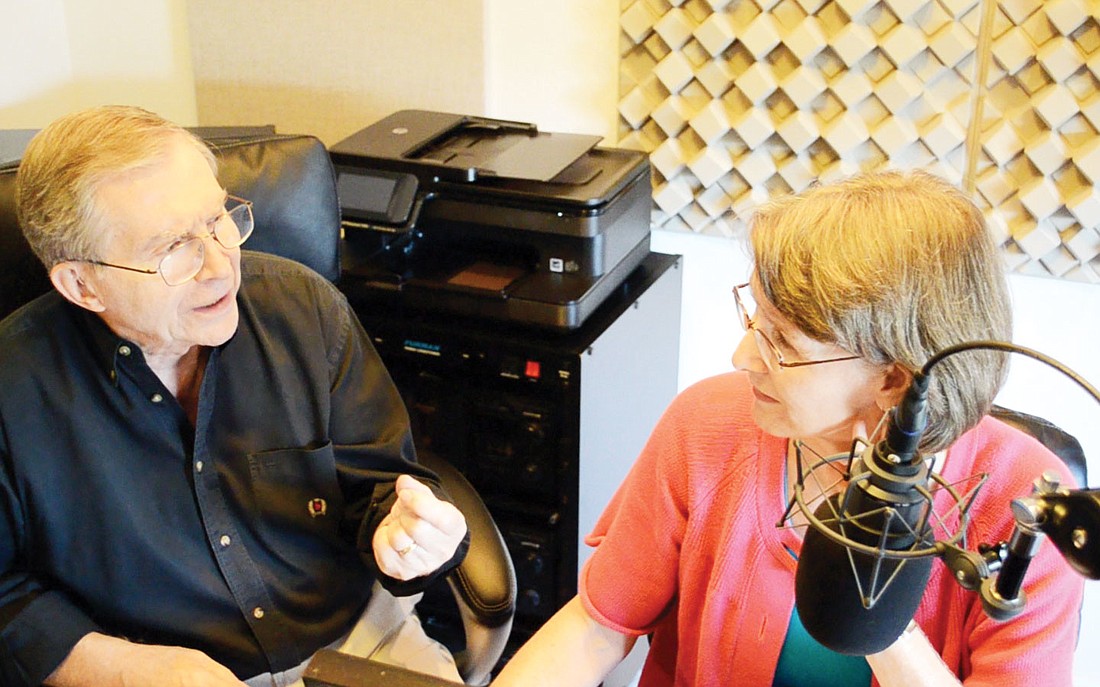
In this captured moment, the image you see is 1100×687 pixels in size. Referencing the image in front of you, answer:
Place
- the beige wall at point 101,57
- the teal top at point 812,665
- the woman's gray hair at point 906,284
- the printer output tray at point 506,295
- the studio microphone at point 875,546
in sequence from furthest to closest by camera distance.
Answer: the beige wall at point 101,57, the printer output tray at point 506,295, the teal top at point 812,665, the woman's gray hair at point 906,284, the studio microphone at point 875,546

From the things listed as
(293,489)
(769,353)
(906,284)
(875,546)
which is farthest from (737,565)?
(293,489)

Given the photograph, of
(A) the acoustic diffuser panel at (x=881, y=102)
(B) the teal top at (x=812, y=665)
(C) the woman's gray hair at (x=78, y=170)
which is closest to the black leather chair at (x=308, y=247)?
(C) the woman's gray hair at (x=78, y=170)

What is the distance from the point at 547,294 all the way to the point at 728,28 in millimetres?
707

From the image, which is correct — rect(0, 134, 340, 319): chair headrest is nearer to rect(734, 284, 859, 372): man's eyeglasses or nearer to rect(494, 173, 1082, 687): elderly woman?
rect(494, 173, 1082, 687): elderly woman

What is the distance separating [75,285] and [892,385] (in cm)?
100

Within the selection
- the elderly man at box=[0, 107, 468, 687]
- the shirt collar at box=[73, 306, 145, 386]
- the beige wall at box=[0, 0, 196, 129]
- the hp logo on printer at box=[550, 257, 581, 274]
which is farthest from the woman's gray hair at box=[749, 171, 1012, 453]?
the beige wall at box=[0, 0, 196, 129]

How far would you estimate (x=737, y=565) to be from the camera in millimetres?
1218

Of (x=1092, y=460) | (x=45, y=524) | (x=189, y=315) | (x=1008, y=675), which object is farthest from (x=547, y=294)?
(x=1092, y=460)

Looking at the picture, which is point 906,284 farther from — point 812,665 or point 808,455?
point 812,665

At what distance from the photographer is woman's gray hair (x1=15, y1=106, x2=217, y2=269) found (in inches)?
51.8

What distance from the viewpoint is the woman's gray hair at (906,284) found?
3.34 ft

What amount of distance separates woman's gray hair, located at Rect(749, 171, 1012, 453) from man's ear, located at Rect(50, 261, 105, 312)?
86 cm

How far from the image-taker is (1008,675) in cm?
108

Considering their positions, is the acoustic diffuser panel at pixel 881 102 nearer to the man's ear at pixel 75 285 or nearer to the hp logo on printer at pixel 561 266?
the hp logo on printer at pixel 561 266
